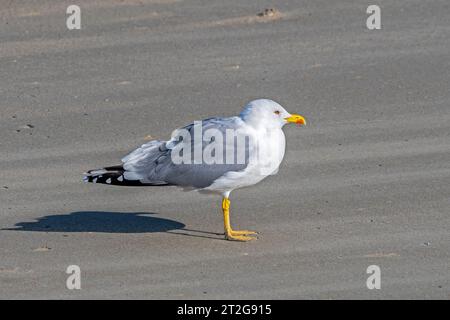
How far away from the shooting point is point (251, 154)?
8391 mm

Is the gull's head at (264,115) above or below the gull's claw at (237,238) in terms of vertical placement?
above

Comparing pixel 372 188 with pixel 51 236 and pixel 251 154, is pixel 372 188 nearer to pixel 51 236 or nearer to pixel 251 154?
pixel 251 154

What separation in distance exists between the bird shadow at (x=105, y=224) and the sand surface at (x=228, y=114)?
0.02 metres

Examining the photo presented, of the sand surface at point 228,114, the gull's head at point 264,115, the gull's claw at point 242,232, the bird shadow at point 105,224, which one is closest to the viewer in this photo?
the sand surface at point 228,114

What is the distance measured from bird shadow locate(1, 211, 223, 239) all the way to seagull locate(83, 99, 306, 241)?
405mm

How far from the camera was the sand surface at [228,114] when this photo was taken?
7.85 m

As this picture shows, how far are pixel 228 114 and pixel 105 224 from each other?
3.20 metres

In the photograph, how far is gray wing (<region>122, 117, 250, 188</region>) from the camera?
844 centimetres

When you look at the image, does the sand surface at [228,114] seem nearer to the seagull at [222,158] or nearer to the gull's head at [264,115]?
the seagull at [222,158]

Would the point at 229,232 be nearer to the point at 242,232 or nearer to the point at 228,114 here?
the point at 242,232

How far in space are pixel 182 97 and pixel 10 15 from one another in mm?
3860

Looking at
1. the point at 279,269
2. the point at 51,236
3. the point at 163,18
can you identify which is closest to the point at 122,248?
the point at 51,236

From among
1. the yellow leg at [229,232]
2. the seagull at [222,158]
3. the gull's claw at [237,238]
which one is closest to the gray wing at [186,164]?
the seagull at [222,158]

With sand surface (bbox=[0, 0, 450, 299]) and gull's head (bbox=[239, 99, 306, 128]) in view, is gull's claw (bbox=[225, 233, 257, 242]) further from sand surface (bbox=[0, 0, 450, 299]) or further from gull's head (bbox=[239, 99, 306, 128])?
gull's head (bbox=[239, 99, 306, 128])
